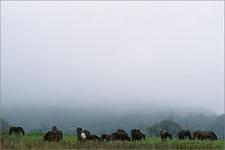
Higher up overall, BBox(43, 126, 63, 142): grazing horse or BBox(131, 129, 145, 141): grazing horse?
BBox(43, 126, 63, 142): grazing horse

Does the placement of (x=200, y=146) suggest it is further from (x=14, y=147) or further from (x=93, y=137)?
(x=14, y=147)

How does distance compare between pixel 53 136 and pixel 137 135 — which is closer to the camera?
pixel 53 136

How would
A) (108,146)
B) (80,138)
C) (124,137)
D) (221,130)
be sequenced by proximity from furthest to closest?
(221,130) → (124,137) → (80,138) → (108,146)

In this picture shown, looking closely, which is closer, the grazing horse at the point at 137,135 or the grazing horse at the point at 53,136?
the grazing horse at the point at 53,136

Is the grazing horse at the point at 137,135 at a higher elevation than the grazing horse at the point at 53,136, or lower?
lower

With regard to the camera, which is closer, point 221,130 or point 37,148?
point 37,148

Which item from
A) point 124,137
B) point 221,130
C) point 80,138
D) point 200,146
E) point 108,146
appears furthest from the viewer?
point 221,130

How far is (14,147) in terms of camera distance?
78.4 feet

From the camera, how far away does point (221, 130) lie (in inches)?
5177

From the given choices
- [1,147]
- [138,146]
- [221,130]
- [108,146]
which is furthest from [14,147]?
[221,130]

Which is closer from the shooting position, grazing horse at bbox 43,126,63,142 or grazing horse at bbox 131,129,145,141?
grazing horse at bbox 43,126,63,142

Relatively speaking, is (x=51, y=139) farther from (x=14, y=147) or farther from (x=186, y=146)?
(x=186, y=146)

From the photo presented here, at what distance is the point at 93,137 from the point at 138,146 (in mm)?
6867

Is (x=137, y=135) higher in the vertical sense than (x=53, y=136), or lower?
lower
